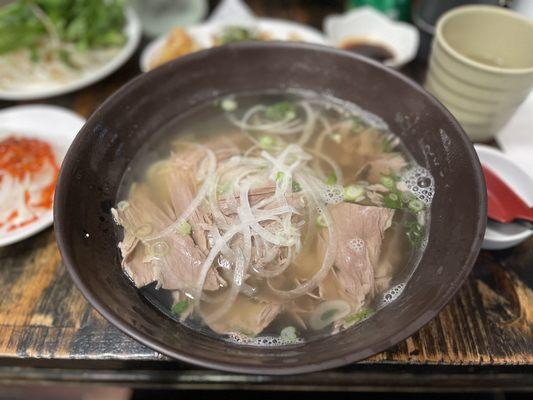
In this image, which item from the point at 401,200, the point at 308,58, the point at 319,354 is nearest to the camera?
the point at 319,354

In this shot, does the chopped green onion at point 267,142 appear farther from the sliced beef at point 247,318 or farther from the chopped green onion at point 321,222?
the sliced beef at point 247,318

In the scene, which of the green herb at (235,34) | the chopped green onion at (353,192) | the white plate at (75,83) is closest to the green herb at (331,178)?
the chopped green onion at (353,192)

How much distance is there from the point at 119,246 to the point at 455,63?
1.43 metres

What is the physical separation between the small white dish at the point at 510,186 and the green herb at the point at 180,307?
1.05 m

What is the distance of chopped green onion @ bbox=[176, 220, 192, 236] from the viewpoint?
1419 mm

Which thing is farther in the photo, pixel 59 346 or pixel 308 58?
pixel 308 58

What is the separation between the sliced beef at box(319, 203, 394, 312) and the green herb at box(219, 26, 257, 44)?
133 centimetres

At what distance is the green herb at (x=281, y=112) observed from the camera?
6.08ft

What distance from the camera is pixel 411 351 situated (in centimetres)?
138

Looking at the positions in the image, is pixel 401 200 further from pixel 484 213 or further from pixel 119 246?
pixel 119 246

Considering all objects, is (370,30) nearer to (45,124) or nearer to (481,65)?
(481,65)

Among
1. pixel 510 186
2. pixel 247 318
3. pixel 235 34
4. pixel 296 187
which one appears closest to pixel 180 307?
pixel 247 318

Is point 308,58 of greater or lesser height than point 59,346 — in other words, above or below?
above

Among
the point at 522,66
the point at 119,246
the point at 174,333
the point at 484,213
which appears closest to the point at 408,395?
the point at 484,213
